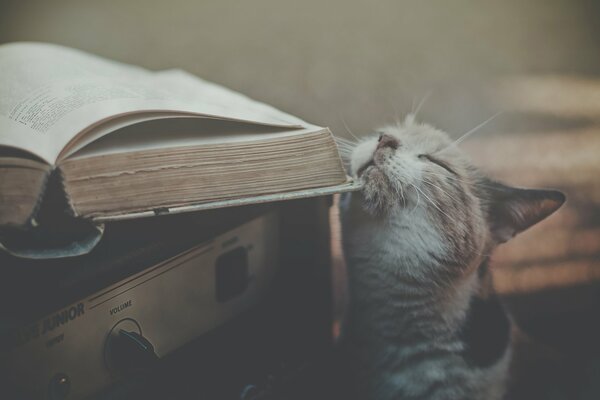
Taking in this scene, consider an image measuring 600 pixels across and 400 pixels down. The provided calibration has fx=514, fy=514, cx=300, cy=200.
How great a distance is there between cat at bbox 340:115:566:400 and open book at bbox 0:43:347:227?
5.4 inches

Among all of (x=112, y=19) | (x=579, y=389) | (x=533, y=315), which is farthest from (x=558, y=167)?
(x=112, y=19)

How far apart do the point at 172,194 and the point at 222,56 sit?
0.79 metres

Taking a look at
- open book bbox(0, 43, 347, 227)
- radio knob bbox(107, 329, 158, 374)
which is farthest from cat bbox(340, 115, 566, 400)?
radio knob bbox(107, 329, 158, 374)

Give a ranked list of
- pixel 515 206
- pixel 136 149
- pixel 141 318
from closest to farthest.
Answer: pixel 136 149 < pixel 141 318 < pixel 515 206

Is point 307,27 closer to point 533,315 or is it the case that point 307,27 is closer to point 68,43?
point 68,43

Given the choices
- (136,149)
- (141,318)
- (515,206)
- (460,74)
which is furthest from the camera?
(460,74)

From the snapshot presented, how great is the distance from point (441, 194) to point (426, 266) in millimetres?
98

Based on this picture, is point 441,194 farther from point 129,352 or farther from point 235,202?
point 129,352

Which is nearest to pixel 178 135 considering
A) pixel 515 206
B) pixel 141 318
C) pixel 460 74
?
pixel 141 318

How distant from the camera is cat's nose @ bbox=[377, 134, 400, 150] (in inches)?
28.3

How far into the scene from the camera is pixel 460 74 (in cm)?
112

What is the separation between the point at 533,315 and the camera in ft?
3.18

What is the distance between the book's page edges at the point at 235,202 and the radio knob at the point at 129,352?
155 millimetres

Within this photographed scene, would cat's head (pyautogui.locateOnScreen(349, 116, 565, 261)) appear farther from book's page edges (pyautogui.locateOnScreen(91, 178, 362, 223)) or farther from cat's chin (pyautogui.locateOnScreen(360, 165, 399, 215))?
book's page edges (pyautogui.locateOnScreen(91, 178, 362, 223))
